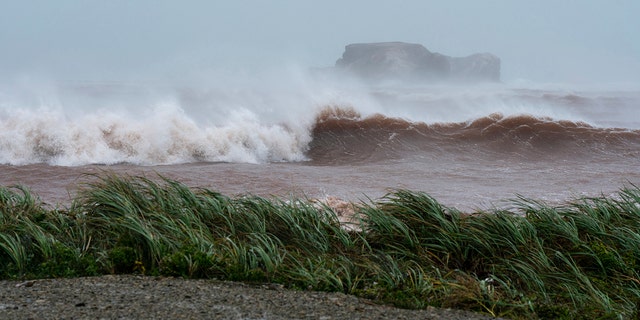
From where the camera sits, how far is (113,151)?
17.7 m

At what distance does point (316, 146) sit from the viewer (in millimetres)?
19688

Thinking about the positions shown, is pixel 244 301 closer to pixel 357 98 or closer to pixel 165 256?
pixel 165 256

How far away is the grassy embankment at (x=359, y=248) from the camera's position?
17.2 ft

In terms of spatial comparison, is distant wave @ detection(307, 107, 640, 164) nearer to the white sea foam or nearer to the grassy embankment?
the white sea foam

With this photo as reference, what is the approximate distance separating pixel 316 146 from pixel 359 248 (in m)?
13.5

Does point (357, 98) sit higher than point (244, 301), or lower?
higher

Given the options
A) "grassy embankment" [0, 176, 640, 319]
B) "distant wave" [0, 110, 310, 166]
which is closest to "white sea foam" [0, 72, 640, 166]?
"distant wave" [0, 110, 310, 166]

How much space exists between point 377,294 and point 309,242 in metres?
1.33

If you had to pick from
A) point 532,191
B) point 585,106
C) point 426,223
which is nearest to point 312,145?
point 532,191

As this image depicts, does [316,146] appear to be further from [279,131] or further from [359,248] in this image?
[359,248]

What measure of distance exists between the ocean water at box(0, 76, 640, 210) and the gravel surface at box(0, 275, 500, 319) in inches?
244


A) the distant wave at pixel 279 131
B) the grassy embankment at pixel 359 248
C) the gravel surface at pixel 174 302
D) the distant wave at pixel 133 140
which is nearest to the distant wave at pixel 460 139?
the distant wave at pixel 279 131

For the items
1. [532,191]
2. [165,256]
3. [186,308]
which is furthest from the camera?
[532,191]

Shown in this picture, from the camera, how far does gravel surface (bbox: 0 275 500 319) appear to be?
4.37 metres
